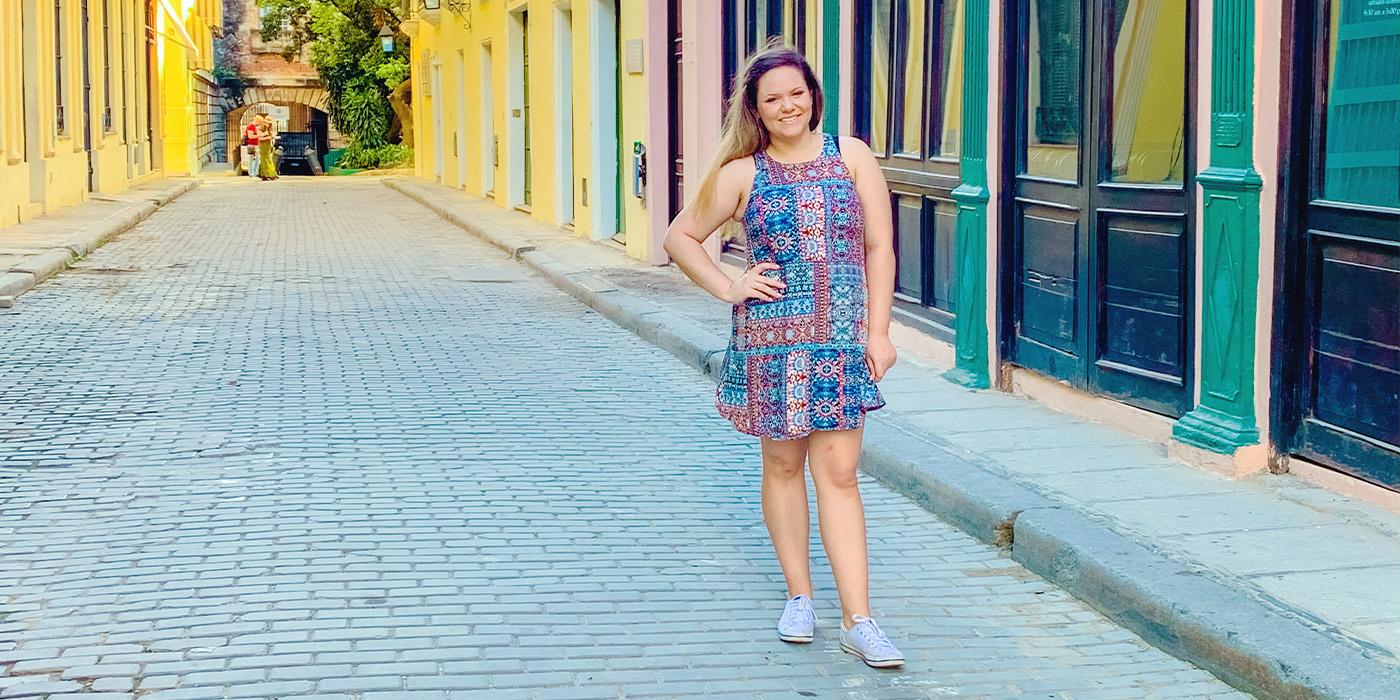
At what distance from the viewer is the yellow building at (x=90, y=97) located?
19562 millimetres

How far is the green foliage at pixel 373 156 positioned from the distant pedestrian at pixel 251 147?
3243mm

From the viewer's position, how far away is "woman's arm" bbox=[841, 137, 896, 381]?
14.9ft

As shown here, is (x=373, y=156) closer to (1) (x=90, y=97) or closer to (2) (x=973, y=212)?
(1) (x=90, y=97)

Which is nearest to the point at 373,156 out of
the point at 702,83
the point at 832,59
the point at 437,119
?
the point at 437,119

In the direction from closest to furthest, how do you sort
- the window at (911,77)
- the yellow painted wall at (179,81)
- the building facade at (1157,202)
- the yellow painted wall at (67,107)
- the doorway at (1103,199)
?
the building facade at (1157,202)
the doorway at (1103,199)
the window at (911,77)
the yellow painted wall at (67,107)
the yellow painted wall at (179,81)

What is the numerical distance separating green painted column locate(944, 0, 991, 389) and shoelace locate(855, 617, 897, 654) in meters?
4.05

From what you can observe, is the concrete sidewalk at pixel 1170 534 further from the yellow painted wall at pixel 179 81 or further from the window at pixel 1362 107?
the yellow painted wall at pixel 179 81

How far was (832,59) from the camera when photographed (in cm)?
1099

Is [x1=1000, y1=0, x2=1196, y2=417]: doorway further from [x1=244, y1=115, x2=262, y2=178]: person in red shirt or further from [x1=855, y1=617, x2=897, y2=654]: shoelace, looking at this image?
[x1=244, y1=115, x2=262, y2=178]: person in red shirt

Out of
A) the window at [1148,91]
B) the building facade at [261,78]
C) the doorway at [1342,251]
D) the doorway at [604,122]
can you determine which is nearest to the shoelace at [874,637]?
the doorway at [1342,251]

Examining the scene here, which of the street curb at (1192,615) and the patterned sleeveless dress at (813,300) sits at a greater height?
the patterned sleeveless dress at (813,300)

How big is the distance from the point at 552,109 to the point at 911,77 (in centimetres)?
1113

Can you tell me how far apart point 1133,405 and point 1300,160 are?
4.96 ft

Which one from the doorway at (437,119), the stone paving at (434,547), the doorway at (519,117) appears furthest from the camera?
the doorway at (437,119)
